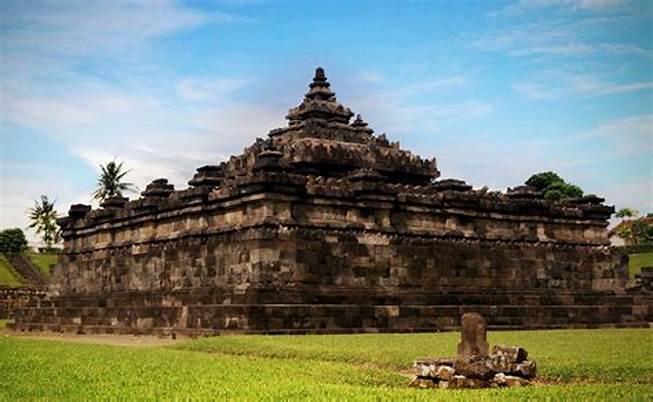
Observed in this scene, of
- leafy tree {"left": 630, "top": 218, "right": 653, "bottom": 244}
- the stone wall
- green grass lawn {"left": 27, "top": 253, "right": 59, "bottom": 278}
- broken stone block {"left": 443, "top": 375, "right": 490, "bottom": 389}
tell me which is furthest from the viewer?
leafy tree {"left": 630, "top": 218, "right": 653, "bottom": 244}

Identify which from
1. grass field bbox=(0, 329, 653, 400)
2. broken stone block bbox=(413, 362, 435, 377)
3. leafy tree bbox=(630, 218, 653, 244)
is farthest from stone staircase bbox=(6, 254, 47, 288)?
leafy tree bbox=(630, 218, 653, 244)

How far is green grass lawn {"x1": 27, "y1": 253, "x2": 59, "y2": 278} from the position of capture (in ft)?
215

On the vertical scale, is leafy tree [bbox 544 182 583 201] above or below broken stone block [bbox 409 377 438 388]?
above

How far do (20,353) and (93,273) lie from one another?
48.5 feet

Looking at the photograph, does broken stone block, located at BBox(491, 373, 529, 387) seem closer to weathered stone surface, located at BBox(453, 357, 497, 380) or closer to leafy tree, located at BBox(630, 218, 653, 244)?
weathered stone surface, located at BBox(453, 357, 497, 380)

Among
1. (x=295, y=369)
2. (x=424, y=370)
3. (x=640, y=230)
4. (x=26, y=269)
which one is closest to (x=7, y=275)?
(x=26, y=269)

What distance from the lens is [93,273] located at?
95.9 feet

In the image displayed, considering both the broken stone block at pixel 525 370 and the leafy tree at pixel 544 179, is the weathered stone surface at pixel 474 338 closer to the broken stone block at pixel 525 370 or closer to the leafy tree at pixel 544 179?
the broken stone block at pixel 525 370

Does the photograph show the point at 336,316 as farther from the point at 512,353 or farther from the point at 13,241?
the point at 13,241

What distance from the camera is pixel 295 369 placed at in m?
11.8

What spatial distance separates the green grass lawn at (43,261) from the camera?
215 ft

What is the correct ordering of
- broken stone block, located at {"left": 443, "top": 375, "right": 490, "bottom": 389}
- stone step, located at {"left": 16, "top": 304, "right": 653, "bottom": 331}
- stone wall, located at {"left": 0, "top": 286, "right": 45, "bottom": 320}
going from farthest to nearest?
stone wall, located at {"left": 0, "top": 286, "right": 45, "bottom": 320} < stone step, located at {"left": 16, "top": 304, "right": 653, "bottom": 331} < broken stone block, located at {"left": 443, "top": 375, "right": 490, "bottom": 389}

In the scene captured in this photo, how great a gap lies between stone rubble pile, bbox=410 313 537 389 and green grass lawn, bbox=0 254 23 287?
5140 centimetres

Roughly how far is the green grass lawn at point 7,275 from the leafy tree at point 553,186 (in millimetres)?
39174
